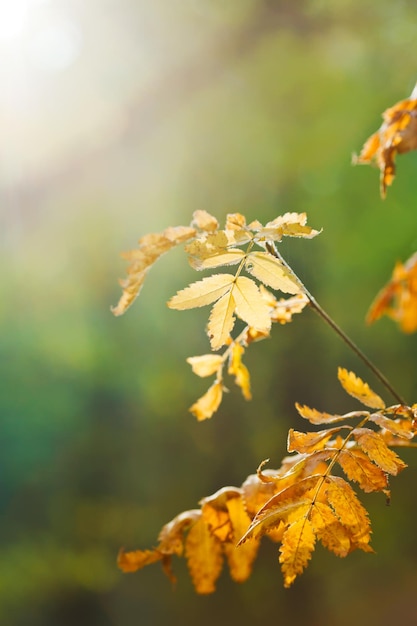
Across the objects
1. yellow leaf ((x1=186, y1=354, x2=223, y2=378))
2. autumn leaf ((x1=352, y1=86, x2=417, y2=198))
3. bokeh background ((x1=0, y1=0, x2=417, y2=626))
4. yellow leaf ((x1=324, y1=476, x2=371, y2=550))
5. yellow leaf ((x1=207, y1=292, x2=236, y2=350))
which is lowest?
yellow leaf ((x1=324, y1=476, x2=371, y2=550))

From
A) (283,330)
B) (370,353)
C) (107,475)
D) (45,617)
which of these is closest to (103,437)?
(107,475)

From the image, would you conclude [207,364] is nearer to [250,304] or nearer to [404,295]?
[250,304]

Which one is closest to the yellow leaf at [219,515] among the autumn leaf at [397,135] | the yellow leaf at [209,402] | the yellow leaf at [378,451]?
the yellow leaf at [209,402]

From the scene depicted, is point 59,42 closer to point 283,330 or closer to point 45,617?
point 283,330

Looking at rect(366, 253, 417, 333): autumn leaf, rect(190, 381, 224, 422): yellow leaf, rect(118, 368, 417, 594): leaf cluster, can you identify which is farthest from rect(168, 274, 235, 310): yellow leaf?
rect(366, 253, 417, 333): autumn leaf

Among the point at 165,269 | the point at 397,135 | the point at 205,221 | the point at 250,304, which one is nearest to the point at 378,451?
the point at 250,304

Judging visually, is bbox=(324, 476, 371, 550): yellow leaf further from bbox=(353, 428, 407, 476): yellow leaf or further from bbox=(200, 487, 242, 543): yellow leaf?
bbox=(200, 487, 242, 543): yellow leaf
